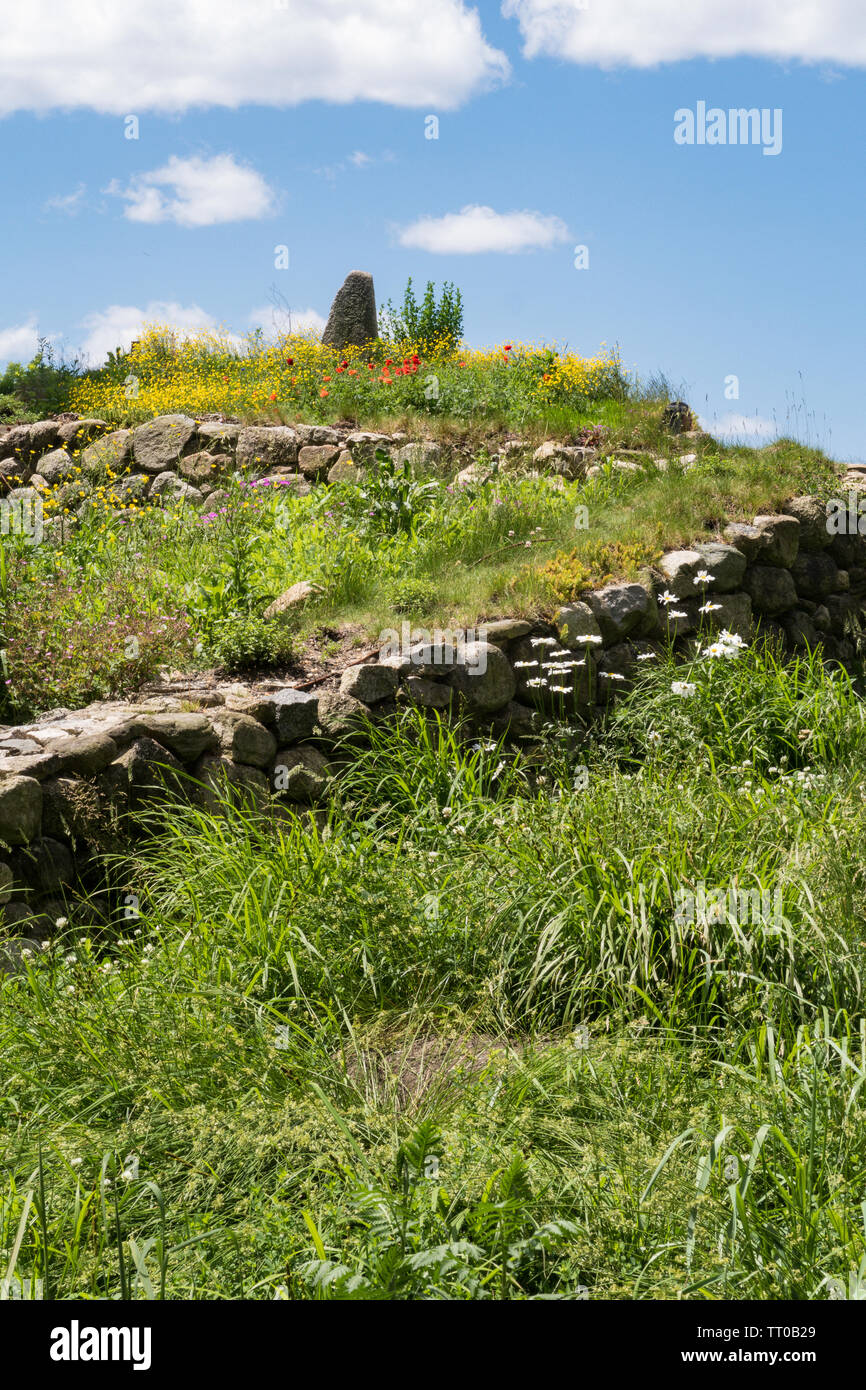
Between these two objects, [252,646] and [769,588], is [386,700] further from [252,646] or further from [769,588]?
[769,588]

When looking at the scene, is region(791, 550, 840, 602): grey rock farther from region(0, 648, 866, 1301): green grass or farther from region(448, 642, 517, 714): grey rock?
region(0, 648, 866, 1301): green grass

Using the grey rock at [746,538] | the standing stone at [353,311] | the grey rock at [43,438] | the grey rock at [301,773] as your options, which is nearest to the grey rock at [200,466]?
the grey rock at [43,438]

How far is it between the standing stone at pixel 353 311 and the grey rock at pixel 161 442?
12.8ft

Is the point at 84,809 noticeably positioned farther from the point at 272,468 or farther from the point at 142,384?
the point at 142,384

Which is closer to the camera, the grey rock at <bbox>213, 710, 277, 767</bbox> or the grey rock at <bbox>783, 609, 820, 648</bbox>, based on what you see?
the grey rock at <bbox>213, 710, 277, 767</bbox>

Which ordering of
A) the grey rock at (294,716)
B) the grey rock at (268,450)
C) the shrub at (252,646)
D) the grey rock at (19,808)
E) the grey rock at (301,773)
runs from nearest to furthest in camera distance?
the grey rock at (19,808), the grey rock at (301,773), the grey rock at (294,716), the shrub at (252,646), the grey rock at (268,450)

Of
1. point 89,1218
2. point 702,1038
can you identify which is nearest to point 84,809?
point 89,1218

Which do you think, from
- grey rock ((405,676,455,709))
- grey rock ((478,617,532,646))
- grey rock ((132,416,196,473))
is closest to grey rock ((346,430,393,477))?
grey rock ((132,416,196,473))

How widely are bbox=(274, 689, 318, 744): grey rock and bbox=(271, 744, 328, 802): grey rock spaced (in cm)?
7

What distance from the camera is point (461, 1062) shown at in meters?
3.40

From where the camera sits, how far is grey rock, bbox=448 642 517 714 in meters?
6.33

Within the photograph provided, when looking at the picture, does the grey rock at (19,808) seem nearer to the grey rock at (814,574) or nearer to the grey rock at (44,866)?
the grey rock at (44,866)

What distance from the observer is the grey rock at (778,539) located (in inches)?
349

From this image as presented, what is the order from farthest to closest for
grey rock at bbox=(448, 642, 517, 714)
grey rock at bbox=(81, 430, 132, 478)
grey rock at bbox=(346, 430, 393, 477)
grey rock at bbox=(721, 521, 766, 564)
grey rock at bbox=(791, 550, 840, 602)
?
grey rock at bbox=(81, 430, 132, 478), grey rock at bbox=(346, 430, 393, 477), grey rock at bbox=(791, 550, 840, 602), grey rock at bbox=(721, 521, 766, 564), grey rock at bbox=(448, 642, 517, 714)
